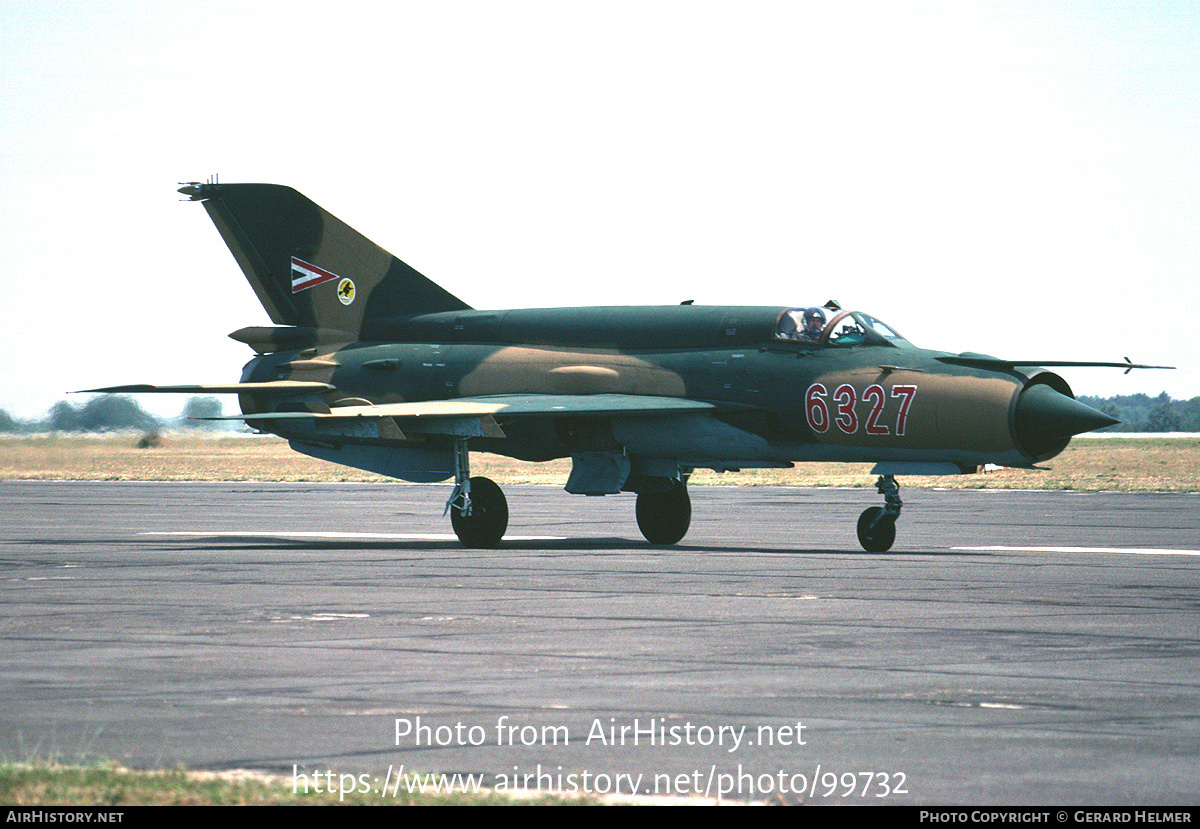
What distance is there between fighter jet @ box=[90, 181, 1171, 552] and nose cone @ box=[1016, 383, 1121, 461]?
0.02 meters

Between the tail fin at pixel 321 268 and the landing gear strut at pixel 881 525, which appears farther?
the tail fin at pixel 321 268

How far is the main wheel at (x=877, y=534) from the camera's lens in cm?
2116

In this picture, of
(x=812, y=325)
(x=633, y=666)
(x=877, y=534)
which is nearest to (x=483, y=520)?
(x=812, y=325)

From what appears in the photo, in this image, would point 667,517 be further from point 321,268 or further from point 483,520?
point 321,268

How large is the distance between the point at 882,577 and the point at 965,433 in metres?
3.81

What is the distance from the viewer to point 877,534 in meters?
21.2

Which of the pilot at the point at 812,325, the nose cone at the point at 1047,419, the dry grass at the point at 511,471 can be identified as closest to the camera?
the nose cone at the point at 1047,419

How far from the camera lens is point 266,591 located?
15688mm

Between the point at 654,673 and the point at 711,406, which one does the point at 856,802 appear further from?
the point at 711,406

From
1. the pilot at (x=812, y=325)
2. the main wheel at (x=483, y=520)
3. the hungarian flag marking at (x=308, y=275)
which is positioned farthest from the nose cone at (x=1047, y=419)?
the hungarian flag marking at (x=308, y=275)

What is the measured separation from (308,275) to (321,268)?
26cm

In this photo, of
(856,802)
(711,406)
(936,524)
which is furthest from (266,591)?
(936,524)

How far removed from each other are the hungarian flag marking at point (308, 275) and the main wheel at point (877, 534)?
1079 cm

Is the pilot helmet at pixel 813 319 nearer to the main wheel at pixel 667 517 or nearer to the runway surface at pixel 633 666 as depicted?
the runway surface at pixel 633 666
